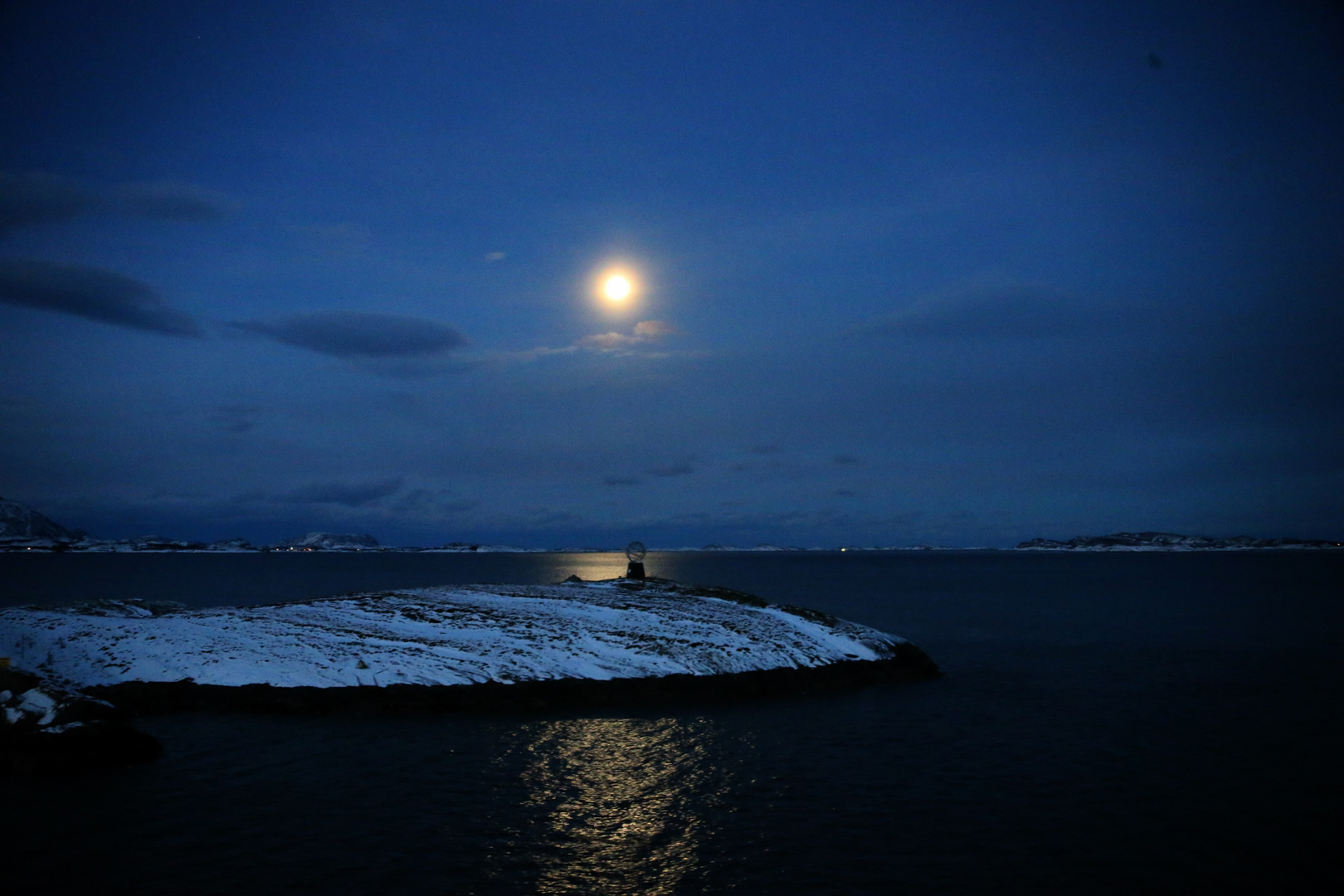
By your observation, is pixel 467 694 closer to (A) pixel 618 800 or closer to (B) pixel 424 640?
(B) pixel 424 640

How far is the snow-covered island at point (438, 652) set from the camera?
1297 inches

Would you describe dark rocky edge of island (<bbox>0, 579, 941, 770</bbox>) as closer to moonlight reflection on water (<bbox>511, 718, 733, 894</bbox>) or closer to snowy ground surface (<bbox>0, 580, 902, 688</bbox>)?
snowy ground surface (<bbox>0, 580, 902, 688</bbox>)

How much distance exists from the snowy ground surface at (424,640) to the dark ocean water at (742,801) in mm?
3392

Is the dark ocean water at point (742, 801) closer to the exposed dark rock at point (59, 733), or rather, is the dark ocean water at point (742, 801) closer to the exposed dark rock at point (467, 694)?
the exposed dark rock at point (59, 733)

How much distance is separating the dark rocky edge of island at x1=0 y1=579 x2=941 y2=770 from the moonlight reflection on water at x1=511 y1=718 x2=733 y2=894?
4.98 meters

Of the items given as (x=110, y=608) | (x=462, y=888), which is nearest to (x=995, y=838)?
(x=462, y=888)

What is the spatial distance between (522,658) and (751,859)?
67.5ft

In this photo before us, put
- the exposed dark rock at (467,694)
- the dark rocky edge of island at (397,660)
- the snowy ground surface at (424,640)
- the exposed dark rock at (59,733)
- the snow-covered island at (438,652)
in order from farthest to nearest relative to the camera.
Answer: the snowy ground surface at (424,640)
the snow-covered island at (438,652)
the exposed dark rock at (467,694)
the dark rocky edge of island at (397,660)
the exposed dark rock at (59,733)

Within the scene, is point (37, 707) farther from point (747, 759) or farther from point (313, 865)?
point (747, 759)

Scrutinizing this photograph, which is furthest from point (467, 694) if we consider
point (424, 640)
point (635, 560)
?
point (635, 560)

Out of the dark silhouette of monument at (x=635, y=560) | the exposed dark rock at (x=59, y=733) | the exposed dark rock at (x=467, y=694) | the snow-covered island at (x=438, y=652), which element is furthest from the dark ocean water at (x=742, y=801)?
the dark silhouette of monument at (x=635, y=560)

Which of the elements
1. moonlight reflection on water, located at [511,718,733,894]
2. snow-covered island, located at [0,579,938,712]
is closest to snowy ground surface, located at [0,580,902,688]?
snow-covered island, located at [0,579,938,712]

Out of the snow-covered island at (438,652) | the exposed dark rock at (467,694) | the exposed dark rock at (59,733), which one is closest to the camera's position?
the exposed dark rock at (59,733)

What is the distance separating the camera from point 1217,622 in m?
78.1
